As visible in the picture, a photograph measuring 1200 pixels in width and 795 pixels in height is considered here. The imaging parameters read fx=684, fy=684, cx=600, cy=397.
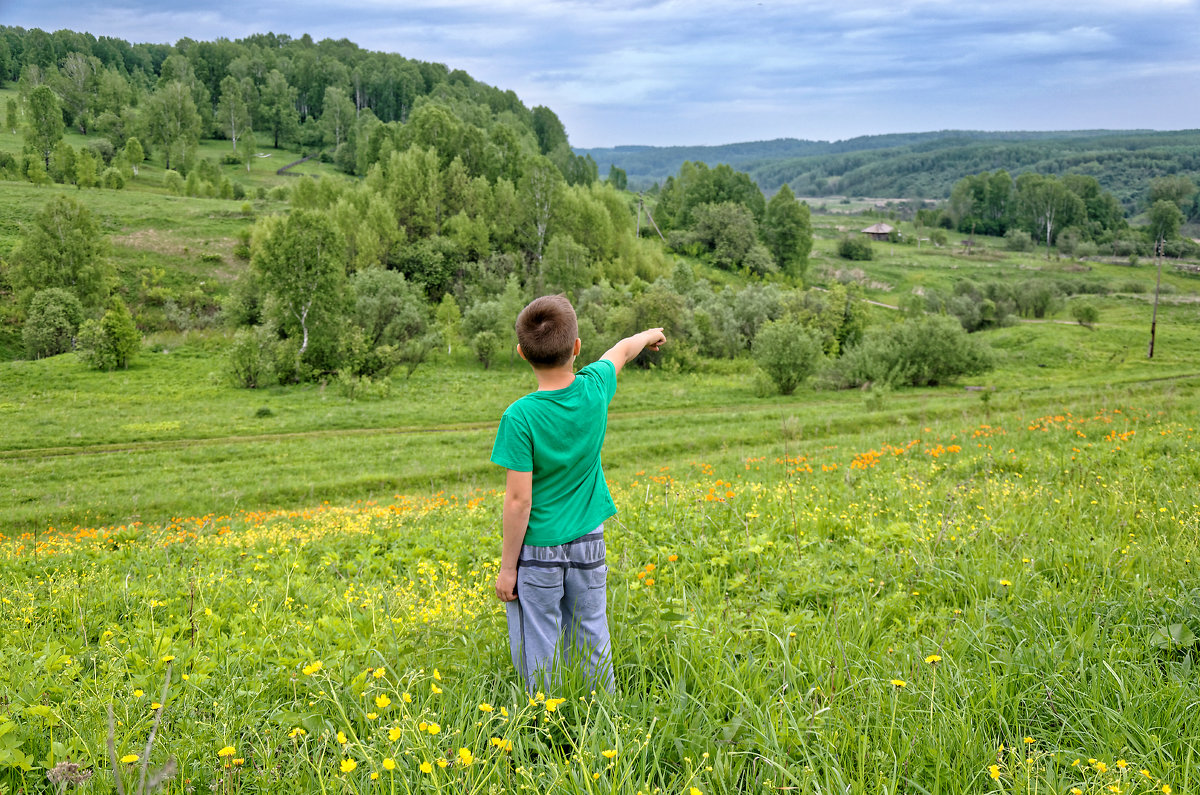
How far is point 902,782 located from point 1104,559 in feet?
9.70

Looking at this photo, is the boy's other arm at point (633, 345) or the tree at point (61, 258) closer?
the boy's other arm at point (633, 345)

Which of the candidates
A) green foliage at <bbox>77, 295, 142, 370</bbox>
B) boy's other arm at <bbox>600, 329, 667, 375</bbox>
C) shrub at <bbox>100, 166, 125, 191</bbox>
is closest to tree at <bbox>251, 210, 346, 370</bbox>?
green foliage at <bbox>77, 295, 142, 370</bbox>

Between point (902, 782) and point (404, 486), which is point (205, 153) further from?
point (902, 782)

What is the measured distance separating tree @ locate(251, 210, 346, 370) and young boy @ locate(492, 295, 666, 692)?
34931mm

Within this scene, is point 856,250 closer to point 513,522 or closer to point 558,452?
point 558,452

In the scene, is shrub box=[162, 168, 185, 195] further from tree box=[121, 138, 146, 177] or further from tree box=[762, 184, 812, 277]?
tree box=[762, 184, 812, 277]

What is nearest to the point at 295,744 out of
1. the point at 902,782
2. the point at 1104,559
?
the point at 902,782

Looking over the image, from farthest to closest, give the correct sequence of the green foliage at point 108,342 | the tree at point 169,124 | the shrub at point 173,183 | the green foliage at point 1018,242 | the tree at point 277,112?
the green foliage at point 1018,242 < the tree at point 277,112 < the tree at point 169,124 < the shrub at point 173,183 < the green foliage at point 108,342

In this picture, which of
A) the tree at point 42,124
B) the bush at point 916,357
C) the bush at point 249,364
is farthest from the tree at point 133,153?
the bush at point 916,357

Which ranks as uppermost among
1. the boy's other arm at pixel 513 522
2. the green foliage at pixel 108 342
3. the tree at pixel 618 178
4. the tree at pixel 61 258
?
the tree at pixel 618 178

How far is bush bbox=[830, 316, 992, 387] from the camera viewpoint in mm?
38250

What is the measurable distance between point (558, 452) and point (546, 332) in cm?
62

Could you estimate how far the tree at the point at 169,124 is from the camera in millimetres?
93062

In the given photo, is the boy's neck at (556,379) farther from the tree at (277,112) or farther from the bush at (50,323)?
the tree at (277,112)
